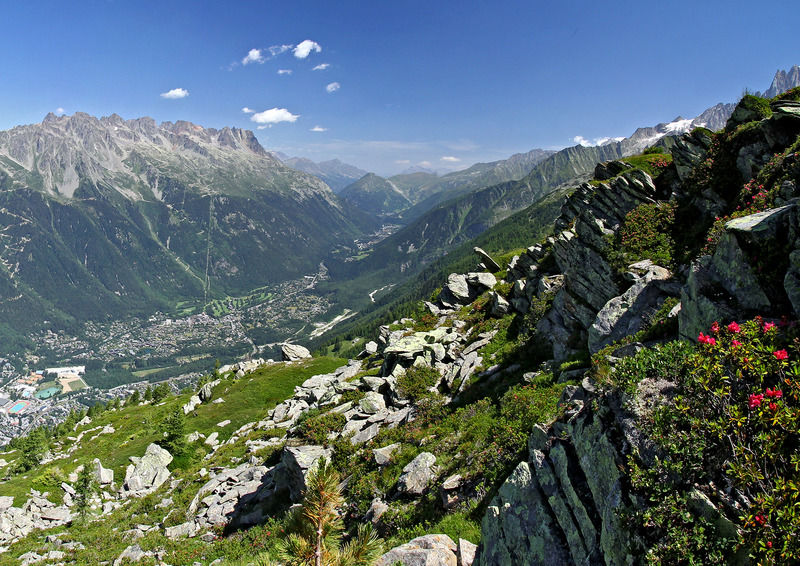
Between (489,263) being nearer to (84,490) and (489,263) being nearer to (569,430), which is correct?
(569,430)

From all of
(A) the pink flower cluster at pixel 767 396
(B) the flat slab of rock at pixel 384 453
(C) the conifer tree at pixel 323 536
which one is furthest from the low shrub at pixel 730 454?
(B) the flat slab of rock at pixel 384 453

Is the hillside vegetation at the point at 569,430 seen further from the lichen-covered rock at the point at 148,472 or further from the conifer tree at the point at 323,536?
the lichen-covered rock at the point at 148,472

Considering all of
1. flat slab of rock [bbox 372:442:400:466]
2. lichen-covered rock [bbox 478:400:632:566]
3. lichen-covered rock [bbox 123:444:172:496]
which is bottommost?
lichen-covered rock [bbox 123:444:172:496]

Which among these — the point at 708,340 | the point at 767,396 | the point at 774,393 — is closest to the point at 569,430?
the point at 708,340

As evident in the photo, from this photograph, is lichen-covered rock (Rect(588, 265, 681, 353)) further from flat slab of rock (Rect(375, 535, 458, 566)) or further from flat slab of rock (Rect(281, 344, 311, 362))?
flat slab of rock (Rect(281, 344, 311, 362))

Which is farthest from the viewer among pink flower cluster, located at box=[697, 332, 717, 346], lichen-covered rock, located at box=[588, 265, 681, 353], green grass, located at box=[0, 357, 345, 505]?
green grass, located at box=[0, 357, 345, 505]

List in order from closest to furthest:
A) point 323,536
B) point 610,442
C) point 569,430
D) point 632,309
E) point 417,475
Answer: point 610,442
point 323,536
point 569,430
point 632,309
point 417,475

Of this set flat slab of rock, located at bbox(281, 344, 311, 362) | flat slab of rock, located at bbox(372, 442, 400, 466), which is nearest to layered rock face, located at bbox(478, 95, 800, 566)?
flat slab of rock, located at bbox(372, 442, 400, 466)

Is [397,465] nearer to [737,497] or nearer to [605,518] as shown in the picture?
[605,518]

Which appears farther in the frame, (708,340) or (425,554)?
(425,554)

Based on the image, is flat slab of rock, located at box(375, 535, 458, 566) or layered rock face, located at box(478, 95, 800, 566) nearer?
layered rock face, located at box(478, 95, 800, 566)

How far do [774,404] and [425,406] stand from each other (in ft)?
68.7

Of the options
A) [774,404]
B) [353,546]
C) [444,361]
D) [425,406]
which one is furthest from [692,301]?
[444,361]

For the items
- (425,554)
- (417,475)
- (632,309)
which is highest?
(632,309)
